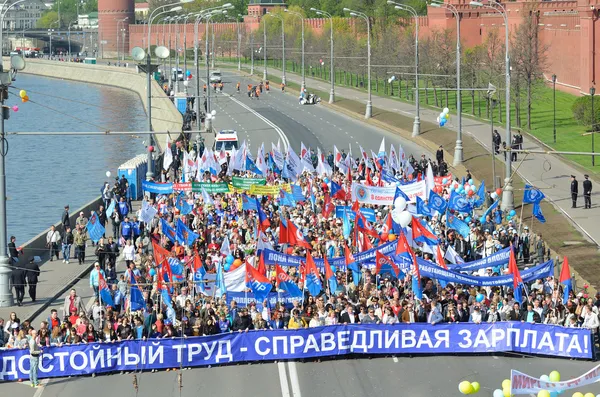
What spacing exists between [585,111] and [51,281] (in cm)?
3726

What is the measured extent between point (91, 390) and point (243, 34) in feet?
452

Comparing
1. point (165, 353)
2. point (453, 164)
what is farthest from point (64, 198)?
point (165, 353)

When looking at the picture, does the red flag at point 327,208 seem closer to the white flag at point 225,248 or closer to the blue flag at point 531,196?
the blue flag at point 531,196

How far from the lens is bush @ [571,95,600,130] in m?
61.8

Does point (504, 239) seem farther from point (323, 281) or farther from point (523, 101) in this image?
point (523, 101)

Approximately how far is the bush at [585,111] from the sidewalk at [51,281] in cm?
3189

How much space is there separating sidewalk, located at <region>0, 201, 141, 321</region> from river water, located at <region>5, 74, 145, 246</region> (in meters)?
6.44

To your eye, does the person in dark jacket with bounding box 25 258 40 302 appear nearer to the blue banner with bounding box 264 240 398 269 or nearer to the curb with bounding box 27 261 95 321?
the curb with bounding box 27 261 95 321

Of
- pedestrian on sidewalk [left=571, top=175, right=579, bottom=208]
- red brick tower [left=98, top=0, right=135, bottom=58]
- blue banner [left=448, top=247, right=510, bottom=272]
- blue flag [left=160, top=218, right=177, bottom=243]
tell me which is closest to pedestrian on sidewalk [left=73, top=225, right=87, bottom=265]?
blue flag [left=160, top=218, right=177, bottom=243]

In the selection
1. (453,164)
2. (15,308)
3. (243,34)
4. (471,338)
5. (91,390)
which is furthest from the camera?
(243,34)

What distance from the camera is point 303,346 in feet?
80.5

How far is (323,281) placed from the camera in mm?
27703

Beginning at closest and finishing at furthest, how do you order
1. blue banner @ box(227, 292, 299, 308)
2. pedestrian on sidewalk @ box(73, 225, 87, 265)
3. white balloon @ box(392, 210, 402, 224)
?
blue banner @ box(227, 292, 299, 308), white balloon @ box(392, 210, 402, 224), pedestrian on sidewalk @ box(73, 225, 87, 265)

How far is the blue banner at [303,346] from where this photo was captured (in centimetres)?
2375
